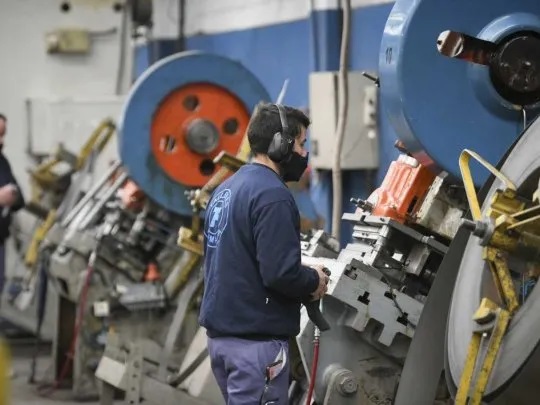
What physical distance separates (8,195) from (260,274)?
3.51 m

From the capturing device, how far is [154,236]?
5.60m

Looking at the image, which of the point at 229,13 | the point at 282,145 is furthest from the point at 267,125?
the point at 229,13

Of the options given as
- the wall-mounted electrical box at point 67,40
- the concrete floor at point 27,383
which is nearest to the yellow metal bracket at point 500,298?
the concrete floor at point 27,383

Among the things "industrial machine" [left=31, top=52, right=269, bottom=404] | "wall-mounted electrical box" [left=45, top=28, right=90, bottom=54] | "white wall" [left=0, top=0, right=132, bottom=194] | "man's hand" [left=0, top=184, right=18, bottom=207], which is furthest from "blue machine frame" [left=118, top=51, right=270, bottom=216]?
"wall-mounted electrical box" [left=45, top=28, right=90, bottom=54]

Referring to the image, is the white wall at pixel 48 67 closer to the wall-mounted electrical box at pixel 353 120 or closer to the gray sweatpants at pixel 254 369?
the wall-mounted electrical box at pixel 353 120

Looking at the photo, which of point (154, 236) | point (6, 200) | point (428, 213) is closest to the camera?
point (428, 213)

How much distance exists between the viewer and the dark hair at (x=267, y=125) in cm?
324

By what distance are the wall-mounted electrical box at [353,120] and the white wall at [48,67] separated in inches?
154

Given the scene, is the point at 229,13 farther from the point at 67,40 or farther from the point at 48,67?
the point at 48,67

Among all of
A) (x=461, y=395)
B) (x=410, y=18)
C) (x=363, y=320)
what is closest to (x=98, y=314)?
(x=363, y=320)

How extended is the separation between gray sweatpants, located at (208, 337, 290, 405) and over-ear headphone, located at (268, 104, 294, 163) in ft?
1.68

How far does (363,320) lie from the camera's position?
11.1ft

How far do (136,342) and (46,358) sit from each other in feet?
9.17

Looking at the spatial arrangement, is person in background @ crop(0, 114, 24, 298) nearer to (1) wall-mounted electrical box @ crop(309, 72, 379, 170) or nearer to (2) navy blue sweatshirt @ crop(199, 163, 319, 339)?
(1) wall-mounted electrical box @ crop(309, 72, 379, 170)
